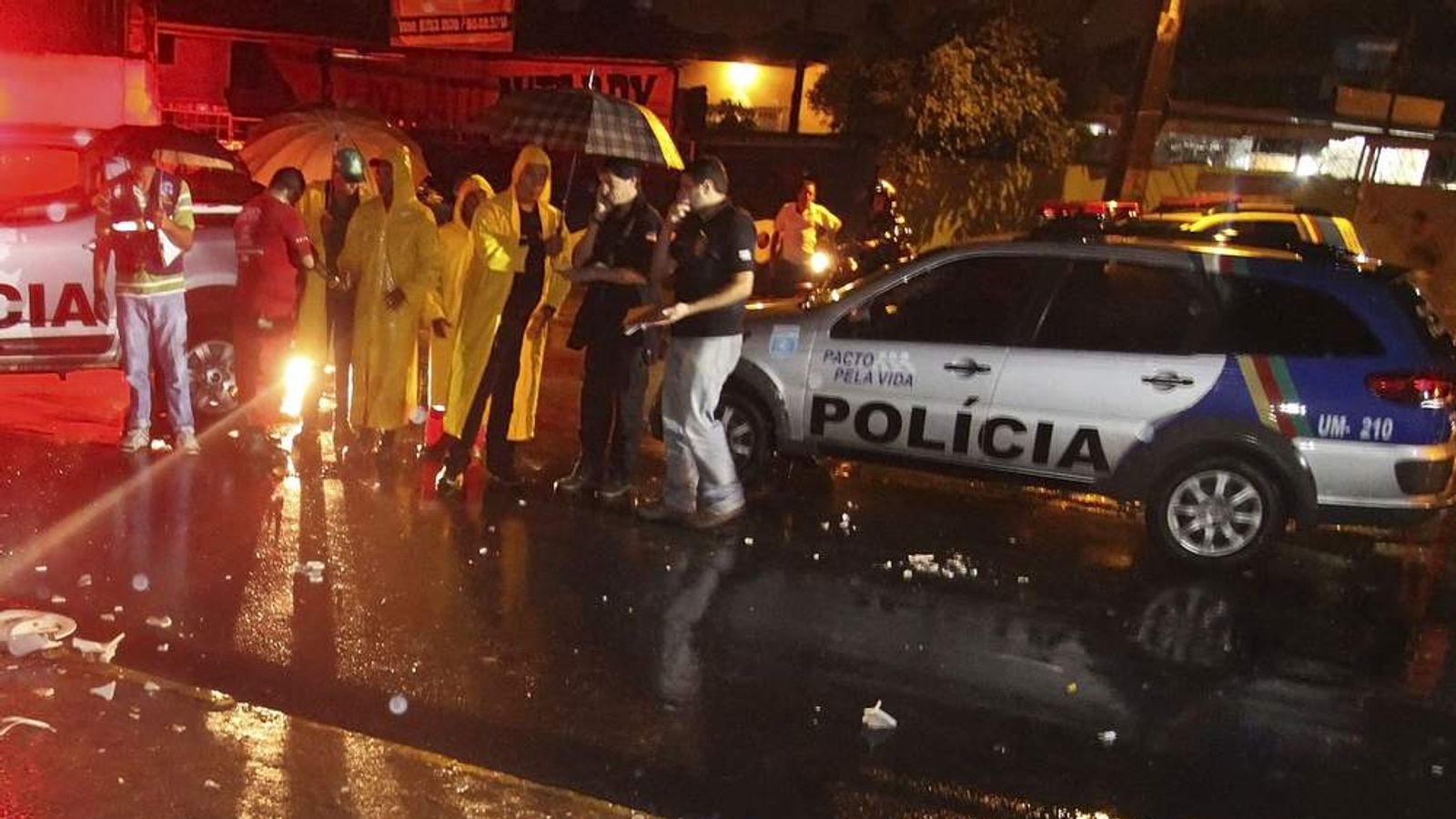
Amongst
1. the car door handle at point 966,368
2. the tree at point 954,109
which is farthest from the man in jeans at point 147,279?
the tree at point 954,109

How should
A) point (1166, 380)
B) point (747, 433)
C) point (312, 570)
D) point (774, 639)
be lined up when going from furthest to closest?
point (747, 433)
point (1166, 380)
point (312, 570)
point (774, 639)

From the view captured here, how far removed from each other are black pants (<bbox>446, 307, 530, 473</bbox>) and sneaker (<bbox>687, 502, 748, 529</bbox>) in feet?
4.05

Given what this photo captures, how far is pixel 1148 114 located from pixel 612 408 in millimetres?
10347

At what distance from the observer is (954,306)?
23.0 feet

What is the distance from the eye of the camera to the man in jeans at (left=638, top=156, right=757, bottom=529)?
6262 mm

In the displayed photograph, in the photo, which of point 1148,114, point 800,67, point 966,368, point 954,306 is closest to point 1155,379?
point 966,368

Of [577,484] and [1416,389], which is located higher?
[1416,389]

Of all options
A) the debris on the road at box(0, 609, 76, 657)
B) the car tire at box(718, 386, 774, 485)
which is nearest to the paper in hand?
the car tire at box(718, 386, 774, 485)

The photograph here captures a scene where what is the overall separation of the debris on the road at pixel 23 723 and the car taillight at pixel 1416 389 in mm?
5850

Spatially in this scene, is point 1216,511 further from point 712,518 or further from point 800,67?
point 800,67

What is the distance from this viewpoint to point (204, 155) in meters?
7.98

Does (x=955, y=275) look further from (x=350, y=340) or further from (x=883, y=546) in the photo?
(x=350, y=340)

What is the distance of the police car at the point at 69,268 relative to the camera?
Result: 291 inches

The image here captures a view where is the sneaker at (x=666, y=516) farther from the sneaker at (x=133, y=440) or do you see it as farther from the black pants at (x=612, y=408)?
the sneaker at (x=133, y=440)
